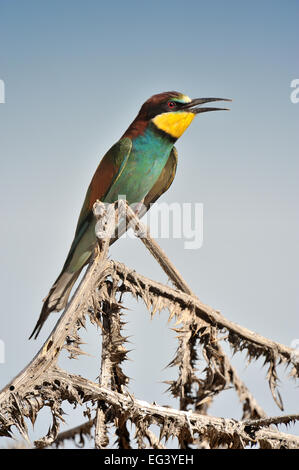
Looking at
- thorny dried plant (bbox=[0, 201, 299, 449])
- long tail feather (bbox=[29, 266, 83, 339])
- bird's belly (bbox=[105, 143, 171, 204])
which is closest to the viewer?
thorny dried plant (bbox=[0, 201, 299, 449])

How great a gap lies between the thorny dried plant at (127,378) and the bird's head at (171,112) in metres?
1.63

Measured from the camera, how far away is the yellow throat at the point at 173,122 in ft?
14.1

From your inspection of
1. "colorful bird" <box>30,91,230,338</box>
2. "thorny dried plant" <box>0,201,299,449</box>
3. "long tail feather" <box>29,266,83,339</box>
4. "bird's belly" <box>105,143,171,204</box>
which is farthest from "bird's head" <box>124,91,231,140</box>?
"thorny dried plant" <box>0,201,299,449</box>

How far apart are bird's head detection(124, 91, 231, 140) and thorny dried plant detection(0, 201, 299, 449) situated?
1.63 meters

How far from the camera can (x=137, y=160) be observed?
14.0 ft

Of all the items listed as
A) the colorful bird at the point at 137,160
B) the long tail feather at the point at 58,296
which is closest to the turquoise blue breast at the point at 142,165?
the colorful bird at the point at 137,160

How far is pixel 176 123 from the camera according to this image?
4.29 metres

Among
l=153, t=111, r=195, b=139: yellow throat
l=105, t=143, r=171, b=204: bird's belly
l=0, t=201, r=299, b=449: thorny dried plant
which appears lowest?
l=0, t=201, r=299, b=449: thorny dried plant

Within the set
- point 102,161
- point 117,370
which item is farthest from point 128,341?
point 102,161

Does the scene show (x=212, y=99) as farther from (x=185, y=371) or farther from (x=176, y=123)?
(x=185, y=371)

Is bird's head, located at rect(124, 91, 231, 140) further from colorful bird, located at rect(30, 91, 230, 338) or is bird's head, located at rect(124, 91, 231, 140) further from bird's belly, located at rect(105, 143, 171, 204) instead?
bird's belly, located at rect(105, 143, 171, 204)

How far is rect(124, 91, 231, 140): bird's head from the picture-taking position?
4.29 m

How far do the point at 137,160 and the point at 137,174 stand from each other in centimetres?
11
